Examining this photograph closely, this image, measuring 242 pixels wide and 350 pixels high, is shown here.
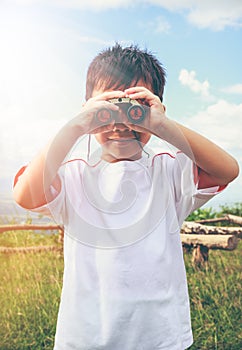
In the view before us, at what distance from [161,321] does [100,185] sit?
0.64ft

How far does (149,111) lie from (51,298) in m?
0.94

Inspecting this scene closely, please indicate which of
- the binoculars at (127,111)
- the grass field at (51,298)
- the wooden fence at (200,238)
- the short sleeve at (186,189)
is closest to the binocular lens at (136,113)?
the binoculars at (127,111)

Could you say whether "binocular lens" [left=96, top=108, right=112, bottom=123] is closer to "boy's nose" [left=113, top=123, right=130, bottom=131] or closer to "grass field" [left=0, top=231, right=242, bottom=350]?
"boy's nose" [left=113, top=123, right=130, bottom=131]

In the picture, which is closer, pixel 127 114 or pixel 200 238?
pixel 127 114

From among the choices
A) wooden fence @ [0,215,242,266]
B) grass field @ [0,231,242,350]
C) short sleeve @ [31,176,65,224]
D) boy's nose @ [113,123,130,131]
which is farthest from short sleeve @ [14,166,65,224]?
wooden fence @ [0,215,242,266]

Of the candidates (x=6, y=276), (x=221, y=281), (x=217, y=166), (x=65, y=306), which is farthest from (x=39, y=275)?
(x=217, y=166)

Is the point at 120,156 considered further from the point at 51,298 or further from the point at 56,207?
the point at 51,298

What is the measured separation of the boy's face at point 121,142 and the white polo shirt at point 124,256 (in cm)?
2

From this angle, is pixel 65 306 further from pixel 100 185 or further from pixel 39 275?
pixel 39 275

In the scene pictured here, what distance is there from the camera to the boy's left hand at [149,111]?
0.56 metres

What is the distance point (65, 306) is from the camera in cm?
62

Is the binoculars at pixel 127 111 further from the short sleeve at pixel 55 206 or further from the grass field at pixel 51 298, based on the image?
the grass field at pixel 51 298

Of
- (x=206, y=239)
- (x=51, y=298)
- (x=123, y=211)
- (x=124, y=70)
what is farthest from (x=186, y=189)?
(x=206, y=239)

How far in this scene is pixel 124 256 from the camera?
61cm
